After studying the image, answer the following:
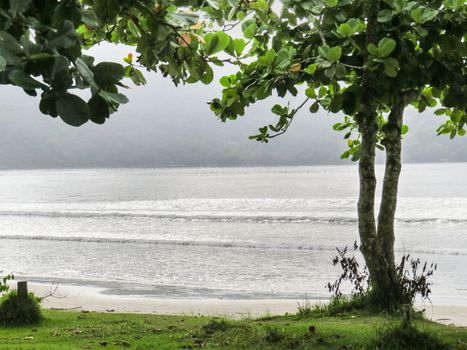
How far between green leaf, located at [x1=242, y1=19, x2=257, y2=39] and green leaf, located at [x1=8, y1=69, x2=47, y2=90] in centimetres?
278

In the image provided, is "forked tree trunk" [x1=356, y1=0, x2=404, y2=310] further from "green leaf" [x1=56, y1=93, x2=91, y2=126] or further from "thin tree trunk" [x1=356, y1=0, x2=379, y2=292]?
"green leaf" [x1=56, y1=93, x2=91, y2=126]

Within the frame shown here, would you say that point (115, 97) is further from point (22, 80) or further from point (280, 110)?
point (280, 110)

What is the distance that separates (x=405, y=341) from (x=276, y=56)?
4.09 meters

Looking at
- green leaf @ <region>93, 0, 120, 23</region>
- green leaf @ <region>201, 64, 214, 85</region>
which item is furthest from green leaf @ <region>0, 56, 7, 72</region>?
green leaf @ <region>201, 64, 214, 85</region>

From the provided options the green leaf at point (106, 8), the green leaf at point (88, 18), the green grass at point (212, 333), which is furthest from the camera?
the green grass at point (212, 333)

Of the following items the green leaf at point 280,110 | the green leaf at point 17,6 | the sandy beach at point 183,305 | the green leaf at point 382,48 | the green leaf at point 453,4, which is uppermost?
the green leaf at point 453,4

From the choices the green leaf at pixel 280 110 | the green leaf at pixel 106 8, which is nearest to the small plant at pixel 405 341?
the green leaf at pixel 280 110

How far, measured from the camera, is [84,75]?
198 centimetres

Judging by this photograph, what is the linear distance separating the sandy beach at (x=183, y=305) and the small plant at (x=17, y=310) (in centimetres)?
313

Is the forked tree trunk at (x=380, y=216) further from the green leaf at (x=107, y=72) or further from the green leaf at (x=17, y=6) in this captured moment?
the green leaf at (x=17, y=6)

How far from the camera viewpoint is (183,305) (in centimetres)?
1534

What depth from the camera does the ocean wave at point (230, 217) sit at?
41431 millimetres

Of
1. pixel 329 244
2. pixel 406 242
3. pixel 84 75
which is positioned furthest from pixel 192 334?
pixel 406 242

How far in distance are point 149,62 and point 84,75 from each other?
1.41 meters
